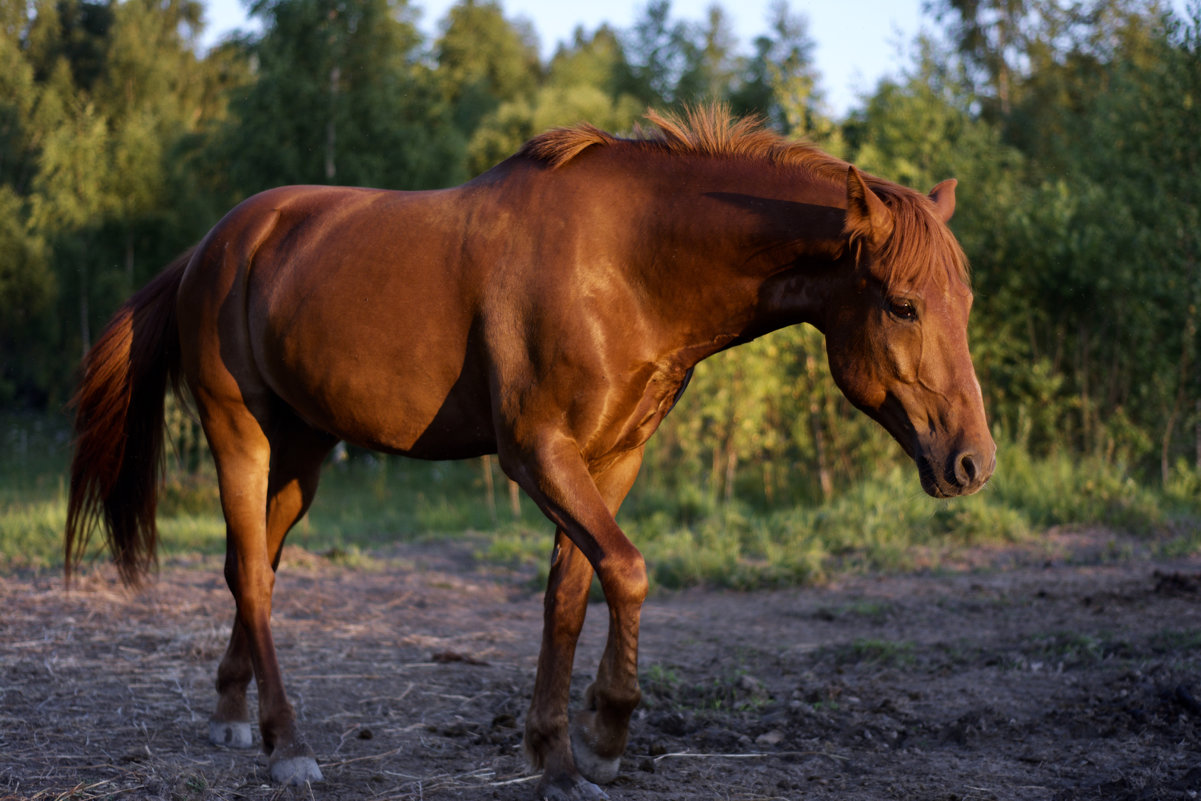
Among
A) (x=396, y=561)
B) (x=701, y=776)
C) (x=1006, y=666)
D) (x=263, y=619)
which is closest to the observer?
(x=701, y=776)

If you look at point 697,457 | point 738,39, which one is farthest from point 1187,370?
point 738,39

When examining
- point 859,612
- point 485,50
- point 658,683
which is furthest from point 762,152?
point 485,50

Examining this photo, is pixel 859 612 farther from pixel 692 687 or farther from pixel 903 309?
pixel 903 309

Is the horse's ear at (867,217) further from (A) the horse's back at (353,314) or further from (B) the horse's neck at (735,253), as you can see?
(A) the horse's back at (353,314)

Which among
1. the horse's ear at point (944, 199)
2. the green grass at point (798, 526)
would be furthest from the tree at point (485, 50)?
the horse's ear at point (944, 199)

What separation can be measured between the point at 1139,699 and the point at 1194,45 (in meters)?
8.92

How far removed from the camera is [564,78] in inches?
1240

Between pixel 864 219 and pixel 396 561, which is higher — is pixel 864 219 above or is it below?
above

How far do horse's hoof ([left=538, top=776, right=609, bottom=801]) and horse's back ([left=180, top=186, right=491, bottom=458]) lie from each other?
107cm

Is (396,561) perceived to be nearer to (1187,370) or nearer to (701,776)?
(701,776)

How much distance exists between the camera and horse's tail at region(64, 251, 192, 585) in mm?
3928

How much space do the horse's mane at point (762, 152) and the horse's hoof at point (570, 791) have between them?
5.59 ft

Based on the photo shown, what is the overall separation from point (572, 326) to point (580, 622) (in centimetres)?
96

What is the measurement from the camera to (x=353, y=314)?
3.24m
